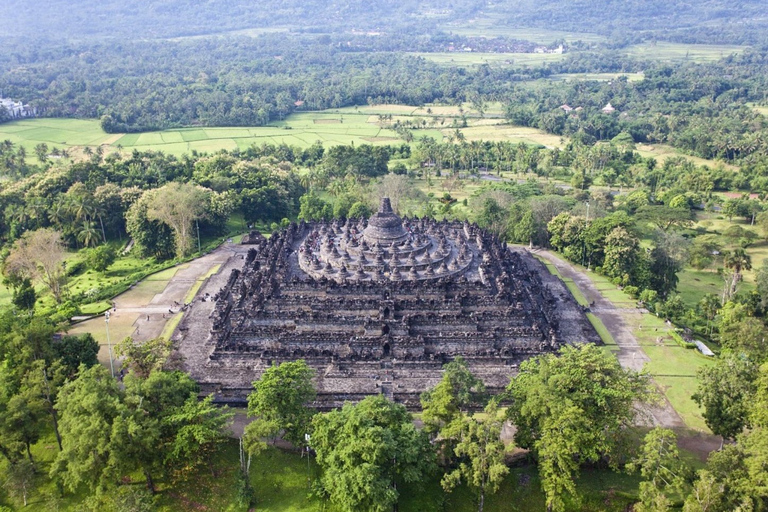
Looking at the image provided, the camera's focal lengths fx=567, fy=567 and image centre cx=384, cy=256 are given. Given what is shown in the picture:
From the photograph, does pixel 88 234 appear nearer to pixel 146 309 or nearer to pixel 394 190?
pixel 146 309

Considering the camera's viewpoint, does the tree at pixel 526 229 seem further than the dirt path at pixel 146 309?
Yes

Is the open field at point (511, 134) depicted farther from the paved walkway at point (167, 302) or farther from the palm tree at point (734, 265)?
the paved walkway at point (167, 302)

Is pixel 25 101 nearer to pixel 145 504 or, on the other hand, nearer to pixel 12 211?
pixel 12 211

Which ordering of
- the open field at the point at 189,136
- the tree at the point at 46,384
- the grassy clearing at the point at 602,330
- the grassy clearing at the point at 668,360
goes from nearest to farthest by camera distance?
the tree at the point at 46,384 < the grassy clearing at the point at 668,360 < the grassy clearing at the point at 602,330 < the open field at the point at 189,136

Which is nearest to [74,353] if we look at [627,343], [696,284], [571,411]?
[571,411]

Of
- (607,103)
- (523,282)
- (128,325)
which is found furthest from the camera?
(607,103)

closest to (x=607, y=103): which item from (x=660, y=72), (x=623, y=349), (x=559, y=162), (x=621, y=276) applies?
(x=660, y=72)

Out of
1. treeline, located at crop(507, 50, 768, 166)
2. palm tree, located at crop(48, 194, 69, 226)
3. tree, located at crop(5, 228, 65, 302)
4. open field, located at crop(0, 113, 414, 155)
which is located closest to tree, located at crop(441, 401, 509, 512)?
tree, located at crop(5, 228, 65, 302)

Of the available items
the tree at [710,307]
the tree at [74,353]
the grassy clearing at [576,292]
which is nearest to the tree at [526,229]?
the grassy clearing at [576,292]
